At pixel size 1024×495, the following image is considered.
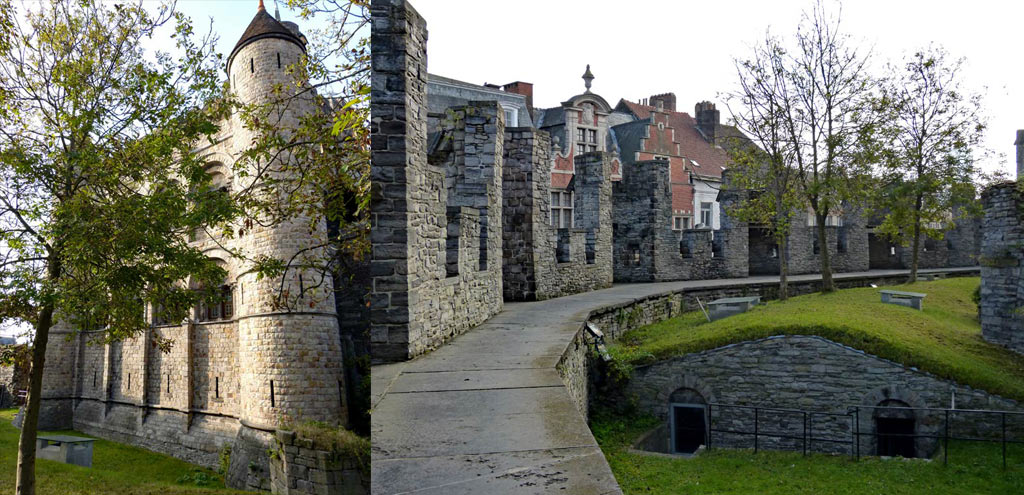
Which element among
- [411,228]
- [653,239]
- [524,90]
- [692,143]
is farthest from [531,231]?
[692,143]

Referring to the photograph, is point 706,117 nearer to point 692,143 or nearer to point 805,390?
point 692,143

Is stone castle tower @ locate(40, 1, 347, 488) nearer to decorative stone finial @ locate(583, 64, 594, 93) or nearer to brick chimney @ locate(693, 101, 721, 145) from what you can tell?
decorative stone finial @ locate(583, 64, 594, 93)

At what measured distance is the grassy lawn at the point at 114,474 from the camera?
7.15 feet

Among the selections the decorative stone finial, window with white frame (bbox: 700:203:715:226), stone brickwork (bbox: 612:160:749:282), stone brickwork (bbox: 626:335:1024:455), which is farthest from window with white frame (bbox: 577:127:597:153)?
stone brickwork (bbox: 626:335:1024:455)

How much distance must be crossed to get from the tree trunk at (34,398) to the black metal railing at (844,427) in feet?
35.0

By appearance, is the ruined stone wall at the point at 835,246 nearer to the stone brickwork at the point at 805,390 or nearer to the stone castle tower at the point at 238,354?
the stone brickwork at the point at 805,390

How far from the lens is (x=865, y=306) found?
15.8 metres

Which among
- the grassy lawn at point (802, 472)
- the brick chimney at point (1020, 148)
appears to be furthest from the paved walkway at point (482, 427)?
the brick chimney at point (1020, 148)

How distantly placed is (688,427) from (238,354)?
39.6ft

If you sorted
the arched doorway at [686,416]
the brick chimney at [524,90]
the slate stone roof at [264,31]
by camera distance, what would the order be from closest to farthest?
the slate stone roof at [264,31]
the arched doorway at [686,416]
the brick chimney at [524,90]

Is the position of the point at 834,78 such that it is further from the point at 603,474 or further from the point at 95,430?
the point at 95,430

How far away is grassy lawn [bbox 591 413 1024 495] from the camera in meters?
9.33

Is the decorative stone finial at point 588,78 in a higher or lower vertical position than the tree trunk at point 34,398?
higher

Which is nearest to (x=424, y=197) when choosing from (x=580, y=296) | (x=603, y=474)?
(x=603, y=474)
